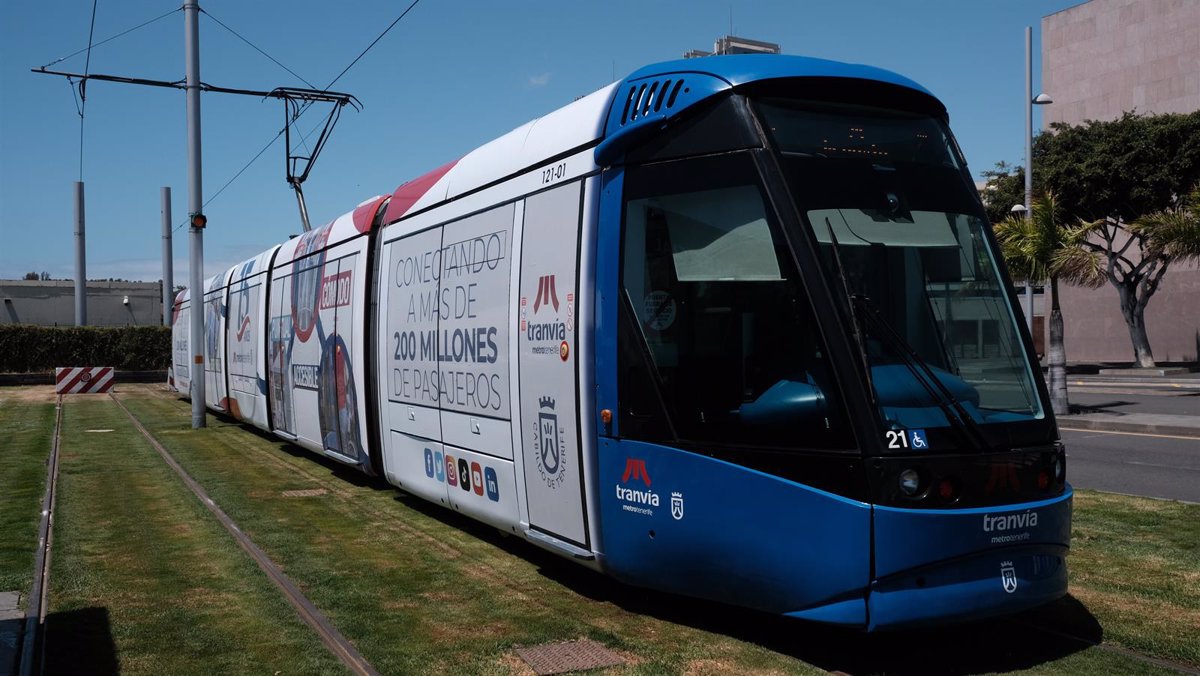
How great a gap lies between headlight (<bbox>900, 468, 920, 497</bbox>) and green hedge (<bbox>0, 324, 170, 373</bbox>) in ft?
149

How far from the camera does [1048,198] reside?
68.2 feet

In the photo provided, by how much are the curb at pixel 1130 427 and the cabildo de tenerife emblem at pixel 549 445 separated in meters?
12.5

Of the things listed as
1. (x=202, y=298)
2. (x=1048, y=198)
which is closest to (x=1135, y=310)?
(x=1048, y=198)

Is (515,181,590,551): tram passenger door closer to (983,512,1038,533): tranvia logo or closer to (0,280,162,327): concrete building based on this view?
(983,512,1038,533): tranvia logo

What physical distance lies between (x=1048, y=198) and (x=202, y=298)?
54.5ft

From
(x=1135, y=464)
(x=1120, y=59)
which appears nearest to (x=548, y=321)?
(x=1135, y=464)

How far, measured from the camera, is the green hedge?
142 feet

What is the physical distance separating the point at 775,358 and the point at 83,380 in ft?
104

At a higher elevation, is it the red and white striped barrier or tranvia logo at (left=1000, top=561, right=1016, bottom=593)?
the red and white striped barrier

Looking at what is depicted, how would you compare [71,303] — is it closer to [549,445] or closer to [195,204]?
[195,204]

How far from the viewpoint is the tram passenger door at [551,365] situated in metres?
6.60

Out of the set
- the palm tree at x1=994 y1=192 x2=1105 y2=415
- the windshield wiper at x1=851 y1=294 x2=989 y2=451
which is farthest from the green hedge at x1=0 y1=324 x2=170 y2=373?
the windshield wiper at x1=851 y1=294 x2=989 y2=451

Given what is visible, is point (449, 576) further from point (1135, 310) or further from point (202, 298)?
point (1135, 310)

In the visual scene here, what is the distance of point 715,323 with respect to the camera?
5.71m
